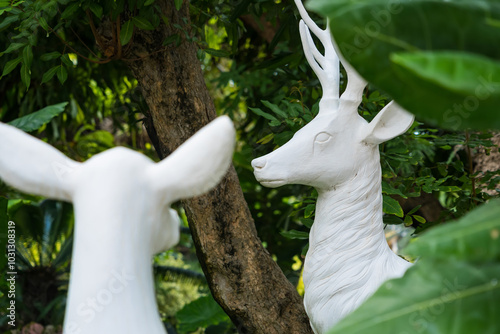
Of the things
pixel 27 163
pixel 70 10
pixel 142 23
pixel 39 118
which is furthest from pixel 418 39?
pixel 39 118

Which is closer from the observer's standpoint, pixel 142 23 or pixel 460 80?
pixel 460 80

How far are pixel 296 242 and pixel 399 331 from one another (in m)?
3.70

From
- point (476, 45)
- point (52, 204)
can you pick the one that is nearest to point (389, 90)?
point (476, 45)

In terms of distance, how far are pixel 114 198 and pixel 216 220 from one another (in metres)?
1.89

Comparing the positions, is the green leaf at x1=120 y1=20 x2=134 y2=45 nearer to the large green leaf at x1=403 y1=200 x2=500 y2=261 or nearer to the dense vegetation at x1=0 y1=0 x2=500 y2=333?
the dense vegetation at x1=0 y1=0 x2=500 y2=333

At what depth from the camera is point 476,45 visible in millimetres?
854

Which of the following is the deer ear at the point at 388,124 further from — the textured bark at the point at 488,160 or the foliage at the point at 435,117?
the textured bark at the point at 488,160

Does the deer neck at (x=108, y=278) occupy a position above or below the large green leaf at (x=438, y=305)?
below

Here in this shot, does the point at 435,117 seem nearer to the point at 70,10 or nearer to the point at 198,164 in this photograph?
the point at 198,164

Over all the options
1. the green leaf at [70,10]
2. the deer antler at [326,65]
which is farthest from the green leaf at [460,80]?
the green leaf at [70,10]

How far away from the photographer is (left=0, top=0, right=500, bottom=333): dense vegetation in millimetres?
820

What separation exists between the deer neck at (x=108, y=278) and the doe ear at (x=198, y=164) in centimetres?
7

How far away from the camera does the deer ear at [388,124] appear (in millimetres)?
2180

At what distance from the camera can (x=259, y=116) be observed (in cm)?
412
